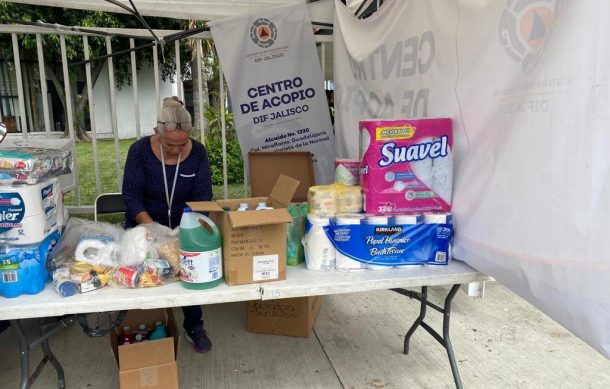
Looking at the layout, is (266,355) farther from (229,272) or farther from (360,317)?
(229,272)

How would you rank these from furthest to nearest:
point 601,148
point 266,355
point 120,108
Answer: point 120,108, point 266,355, point 601,148

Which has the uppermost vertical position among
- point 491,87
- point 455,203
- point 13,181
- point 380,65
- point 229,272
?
point 380,65

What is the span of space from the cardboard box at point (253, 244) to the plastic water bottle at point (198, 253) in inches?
1.9

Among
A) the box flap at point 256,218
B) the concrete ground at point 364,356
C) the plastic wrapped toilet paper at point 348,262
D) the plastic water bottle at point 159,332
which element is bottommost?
the concrete ground at point 364,356

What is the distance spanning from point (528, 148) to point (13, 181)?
1.87 metres

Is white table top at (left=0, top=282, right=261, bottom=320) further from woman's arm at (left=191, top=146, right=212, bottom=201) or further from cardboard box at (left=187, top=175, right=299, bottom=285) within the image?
woman's arm at (left=191, top=146, right=212, bottom=201)

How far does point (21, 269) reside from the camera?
1598mm

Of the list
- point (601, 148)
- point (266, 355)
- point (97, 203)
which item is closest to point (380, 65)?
point (601, 148)

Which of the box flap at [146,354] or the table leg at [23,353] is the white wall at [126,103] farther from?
the table leg at [23,353]

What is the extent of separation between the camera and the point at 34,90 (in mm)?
13320

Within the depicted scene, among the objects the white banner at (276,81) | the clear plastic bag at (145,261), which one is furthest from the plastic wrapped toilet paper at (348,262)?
the white banner at (276,81)

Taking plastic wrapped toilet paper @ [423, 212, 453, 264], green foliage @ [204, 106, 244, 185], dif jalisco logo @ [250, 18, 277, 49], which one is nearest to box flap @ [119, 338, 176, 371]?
plastic wrapped toilet paper @ [423, 212, 453, 264]

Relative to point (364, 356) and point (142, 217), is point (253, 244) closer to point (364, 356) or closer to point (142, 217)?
point (142, 217)

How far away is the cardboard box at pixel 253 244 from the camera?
1688 millimetres
